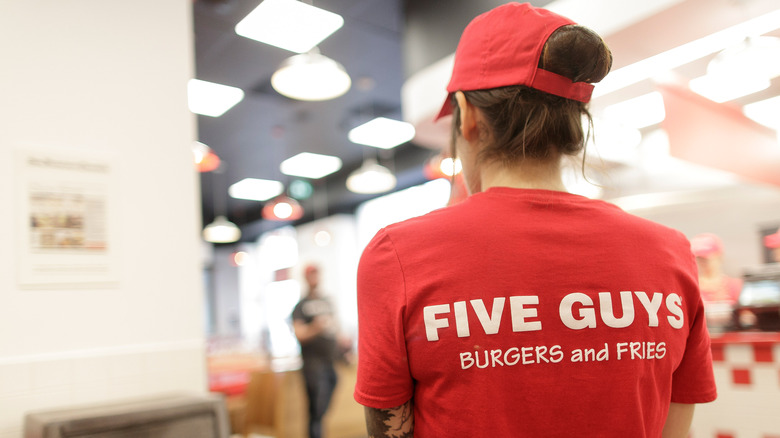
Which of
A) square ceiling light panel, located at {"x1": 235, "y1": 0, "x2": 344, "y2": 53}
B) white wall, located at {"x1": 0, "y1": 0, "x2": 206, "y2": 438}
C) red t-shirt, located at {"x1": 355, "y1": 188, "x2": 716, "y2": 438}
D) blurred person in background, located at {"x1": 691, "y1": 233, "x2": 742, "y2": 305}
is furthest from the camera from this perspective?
blurred person in background, located at {"x1": 691, "y1": 233, "x2": 742, "y2": 305}

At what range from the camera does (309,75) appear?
147 inches

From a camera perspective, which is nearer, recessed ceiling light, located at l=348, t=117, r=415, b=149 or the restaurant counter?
the restaurant counter

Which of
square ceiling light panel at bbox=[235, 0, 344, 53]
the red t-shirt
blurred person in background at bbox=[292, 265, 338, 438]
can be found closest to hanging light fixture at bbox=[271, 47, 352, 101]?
square ceiling light panel at bbox=[235, 0, 344, 53]

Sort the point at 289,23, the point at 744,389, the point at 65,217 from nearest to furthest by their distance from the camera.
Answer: the point at 65,217 → the point at 744,389 → the point at 289,23

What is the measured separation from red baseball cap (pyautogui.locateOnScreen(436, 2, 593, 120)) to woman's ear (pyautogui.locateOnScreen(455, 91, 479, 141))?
0.02 meters

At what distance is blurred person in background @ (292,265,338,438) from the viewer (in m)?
4.95

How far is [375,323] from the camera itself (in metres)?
0.76

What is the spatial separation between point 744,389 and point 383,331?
2.82 meters

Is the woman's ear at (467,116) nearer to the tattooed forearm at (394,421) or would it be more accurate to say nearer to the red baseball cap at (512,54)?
the red baseball cap at (512,54)

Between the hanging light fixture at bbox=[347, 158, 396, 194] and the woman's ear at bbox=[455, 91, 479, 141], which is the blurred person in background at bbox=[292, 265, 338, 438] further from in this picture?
the woman's ear at bbox=[455, 91, 479, 141]

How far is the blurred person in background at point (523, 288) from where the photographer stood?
72 cm

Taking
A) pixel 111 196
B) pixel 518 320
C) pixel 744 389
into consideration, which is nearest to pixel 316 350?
pixel 111 196

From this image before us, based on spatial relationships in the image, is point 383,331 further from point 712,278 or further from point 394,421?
point 712,278

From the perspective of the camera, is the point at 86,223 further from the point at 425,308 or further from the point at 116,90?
the point at 425,308
